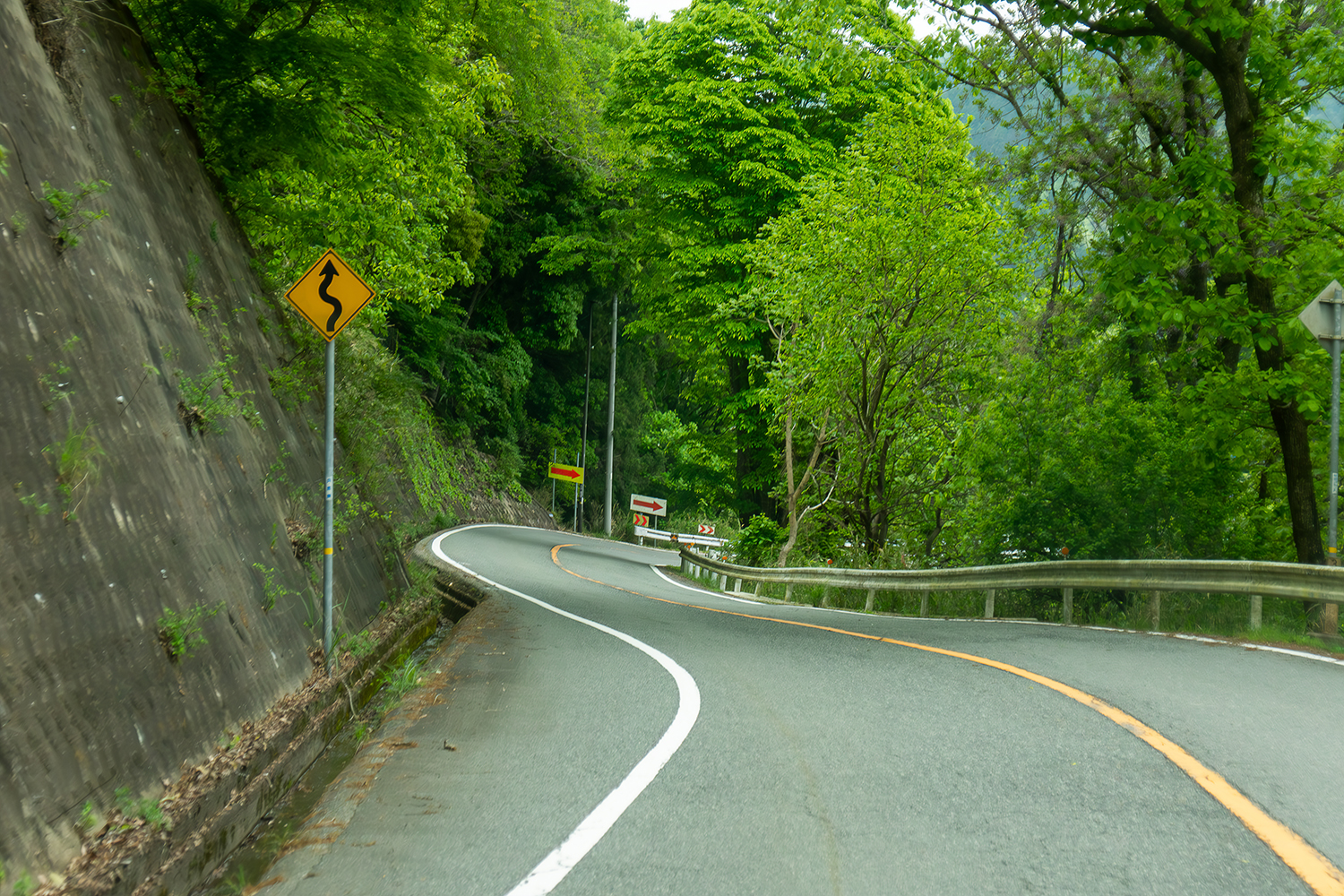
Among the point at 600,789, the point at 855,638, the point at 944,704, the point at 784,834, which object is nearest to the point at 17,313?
the point at 600,789

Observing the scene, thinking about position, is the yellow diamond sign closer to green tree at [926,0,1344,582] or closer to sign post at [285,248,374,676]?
sign post at [285,248,374,676]

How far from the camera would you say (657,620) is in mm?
13547

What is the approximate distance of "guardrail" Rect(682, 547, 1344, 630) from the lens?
31.3ft

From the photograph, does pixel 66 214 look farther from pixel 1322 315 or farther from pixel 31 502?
pixel 1322 315

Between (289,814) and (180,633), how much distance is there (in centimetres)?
109

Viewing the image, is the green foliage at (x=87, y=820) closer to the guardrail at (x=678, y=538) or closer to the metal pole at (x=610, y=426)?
the guardrail at (x=678, y=538)

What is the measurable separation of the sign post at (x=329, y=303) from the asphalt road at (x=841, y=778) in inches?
57.5

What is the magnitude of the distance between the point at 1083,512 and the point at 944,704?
28.7 ft

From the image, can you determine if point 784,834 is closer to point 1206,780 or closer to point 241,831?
point 1206,780

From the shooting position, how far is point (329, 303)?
814cm

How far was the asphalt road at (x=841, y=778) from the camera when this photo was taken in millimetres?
4051

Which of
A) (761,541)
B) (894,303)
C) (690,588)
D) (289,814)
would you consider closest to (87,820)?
(289,814)

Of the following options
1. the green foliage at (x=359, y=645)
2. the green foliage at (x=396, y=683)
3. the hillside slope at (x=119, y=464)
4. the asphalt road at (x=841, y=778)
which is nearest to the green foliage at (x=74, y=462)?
the hillside slope at (x=119, y=464)

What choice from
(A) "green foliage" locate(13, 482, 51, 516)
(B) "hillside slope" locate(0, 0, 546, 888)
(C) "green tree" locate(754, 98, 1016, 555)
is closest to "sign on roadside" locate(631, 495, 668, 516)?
(C) "green tree" locate(754, 98, 1016, 555)
